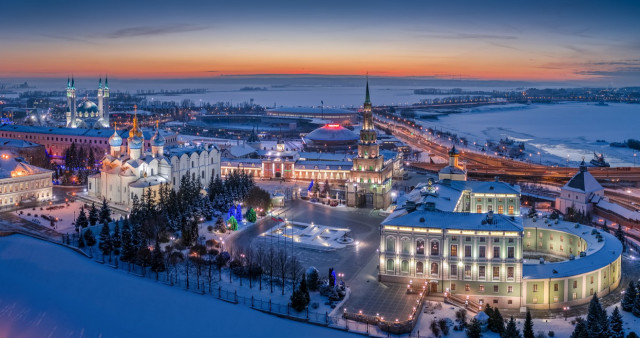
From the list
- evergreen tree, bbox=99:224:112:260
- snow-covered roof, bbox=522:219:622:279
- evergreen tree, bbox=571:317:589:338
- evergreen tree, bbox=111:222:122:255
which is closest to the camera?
evergreen tree, bbox=571:317:589:338

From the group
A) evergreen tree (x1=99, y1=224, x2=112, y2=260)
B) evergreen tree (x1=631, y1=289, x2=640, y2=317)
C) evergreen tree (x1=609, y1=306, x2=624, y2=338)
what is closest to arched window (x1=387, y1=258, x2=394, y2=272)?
evergreen tree (x1=609, y1=306, x2=624, y2=338)

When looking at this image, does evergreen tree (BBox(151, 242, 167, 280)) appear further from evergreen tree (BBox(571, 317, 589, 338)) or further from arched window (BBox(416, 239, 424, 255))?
evergreen tree (BBox(571, 317, 589, 338))

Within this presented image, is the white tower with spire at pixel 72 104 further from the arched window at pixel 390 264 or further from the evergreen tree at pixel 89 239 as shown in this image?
the arched window at pixel 390 264

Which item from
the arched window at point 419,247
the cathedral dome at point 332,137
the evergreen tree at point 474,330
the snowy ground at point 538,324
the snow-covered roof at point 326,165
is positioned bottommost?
the snowy ground at point 538,324

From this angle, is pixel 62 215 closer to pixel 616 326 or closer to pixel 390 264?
pixel 390 264

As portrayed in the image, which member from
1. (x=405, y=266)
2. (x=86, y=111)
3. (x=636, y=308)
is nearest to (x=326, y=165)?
(x=405, y=266)

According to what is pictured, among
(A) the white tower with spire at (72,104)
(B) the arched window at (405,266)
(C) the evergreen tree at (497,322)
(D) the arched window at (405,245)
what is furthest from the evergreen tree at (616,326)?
(A) the white tower with spire at (72,104)
